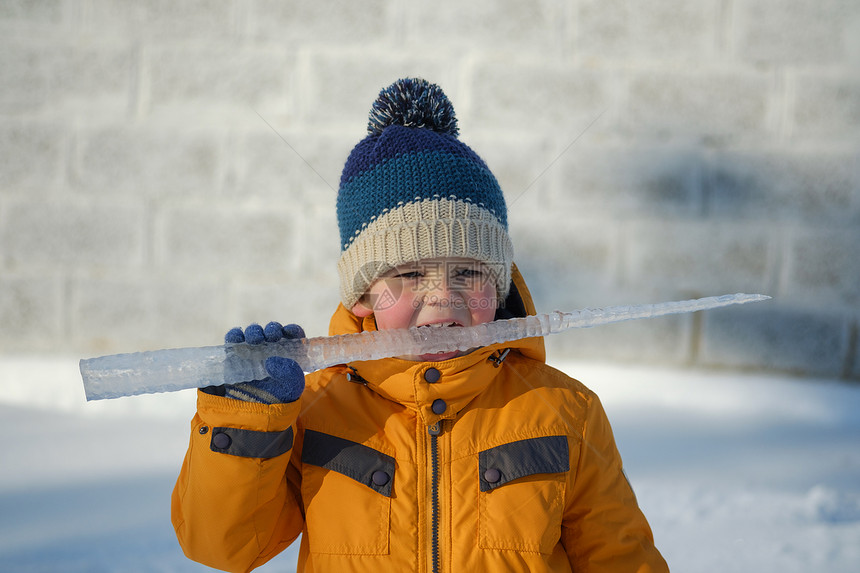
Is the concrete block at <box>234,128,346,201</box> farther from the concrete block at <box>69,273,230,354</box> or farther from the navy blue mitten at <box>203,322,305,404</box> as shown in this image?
the navy blue mitten at <box>203,322,305,404</box>

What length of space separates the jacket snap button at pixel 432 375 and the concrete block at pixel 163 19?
1427 millimetres

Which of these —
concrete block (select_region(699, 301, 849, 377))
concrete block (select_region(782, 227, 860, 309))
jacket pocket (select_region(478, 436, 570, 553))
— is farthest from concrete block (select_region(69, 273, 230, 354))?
concrete block (select_region(782, 227, 860, 309))

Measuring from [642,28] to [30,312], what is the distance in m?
1.98

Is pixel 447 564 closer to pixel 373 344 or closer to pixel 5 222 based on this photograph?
pixel 373 344

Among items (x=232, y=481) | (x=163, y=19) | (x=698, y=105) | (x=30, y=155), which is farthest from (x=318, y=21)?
(x=232, y=481)

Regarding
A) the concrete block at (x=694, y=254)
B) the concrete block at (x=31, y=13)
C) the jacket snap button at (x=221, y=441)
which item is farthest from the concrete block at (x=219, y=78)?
the jacket snap button at (x=221, y=441)

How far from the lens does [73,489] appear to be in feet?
5.00

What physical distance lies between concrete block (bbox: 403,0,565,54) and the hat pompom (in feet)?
3.04

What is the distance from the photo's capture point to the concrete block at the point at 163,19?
74.0 inches

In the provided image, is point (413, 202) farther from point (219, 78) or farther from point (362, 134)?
point (219, 78)

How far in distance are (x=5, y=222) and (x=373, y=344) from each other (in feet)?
5.37

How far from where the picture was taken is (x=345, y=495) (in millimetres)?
859

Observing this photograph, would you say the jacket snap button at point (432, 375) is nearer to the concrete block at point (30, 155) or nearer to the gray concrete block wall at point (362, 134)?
the gray concrete block wall at point (362, 134)

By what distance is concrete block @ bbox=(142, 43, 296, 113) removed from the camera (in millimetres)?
1890
